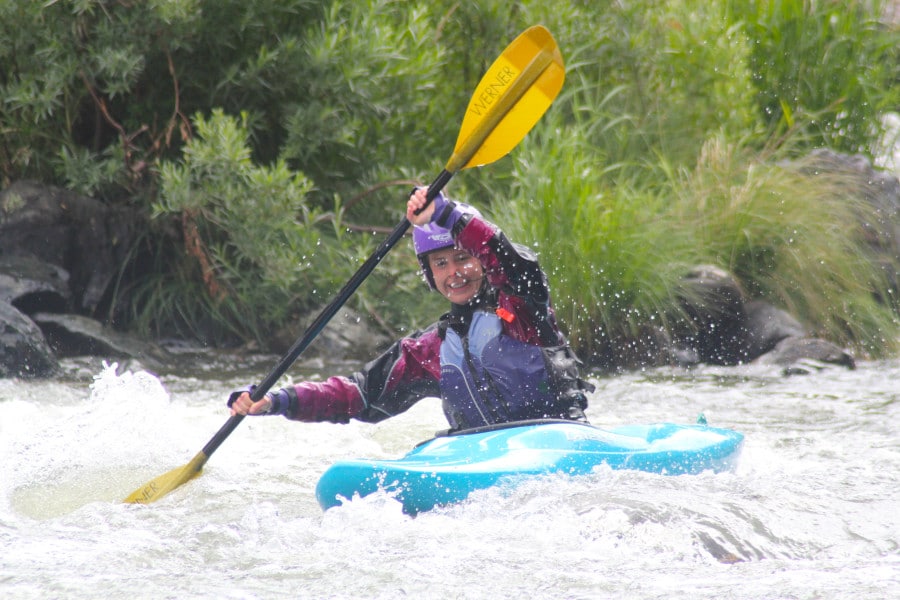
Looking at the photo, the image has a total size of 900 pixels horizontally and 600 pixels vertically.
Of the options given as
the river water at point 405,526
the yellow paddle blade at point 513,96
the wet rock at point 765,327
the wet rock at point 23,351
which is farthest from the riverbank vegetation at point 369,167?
the yellow paddle blade at point 513,96

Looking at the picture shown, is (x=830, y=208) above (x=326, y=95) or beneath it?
beneath

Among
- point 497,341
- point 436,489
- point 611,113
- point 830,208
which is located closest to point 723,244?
point 830,208

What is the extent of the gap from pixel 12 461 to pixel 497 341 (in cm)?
177

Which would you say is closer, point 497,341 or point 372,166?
point 497,341

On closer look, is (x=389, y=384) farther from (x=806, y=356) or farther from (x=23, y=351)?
(x=806, y=356)

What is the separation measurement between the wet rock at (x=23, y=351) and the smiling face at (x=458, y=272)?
3008mm

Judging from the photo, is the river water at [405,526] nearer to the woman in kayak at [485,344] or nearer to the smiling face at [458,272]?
the woman in kayak at [485,344]

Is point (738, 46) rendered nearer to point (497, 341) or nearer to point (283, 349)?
point (283, 349)

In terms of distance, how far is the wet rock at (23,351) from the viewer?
5809 mm

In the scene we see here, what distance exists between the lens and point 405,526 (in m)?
3.02

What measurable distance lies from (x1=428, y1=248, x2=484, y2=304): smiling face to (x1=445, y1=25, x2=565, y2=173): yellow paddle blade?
31 centimetres

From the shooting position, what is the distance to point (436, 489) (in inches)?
120

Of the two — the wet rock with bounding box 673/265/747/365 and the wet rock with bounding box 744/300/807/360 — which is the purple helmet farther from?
the wet rock with bounding box 744/300/807/360

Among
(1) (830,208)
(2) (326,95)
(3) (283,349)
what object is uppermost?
(2) (326,95)
